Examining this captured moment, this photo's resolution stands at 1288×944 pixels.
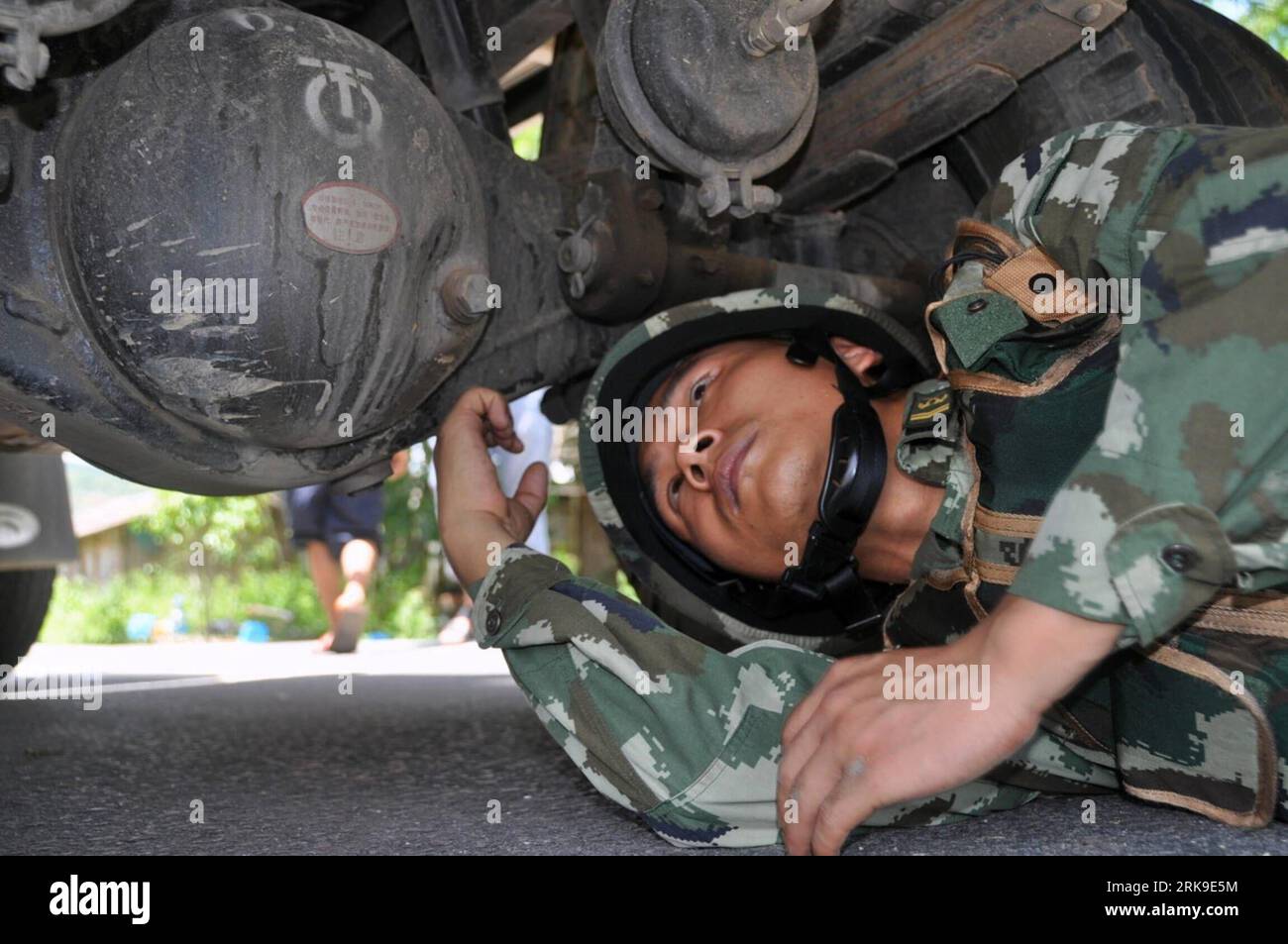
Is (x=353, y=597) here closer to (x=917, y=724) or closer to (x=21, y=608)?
(x=21, y=608)

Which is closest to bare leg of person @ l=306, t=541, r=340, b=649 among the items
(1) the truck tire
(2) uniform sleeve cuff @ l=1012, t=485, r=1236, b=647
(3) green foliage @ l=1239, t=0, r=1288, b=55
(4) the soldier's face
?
(1) the truck tire

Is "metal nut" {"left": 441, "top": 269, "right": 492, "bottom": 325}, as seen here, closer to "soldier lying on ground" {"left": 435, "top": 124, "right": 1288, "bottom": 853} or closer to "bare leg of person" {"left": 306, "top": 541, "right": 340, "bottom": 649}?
"soldier lying on ground" {"left": 435, "top": 124, "right": 1288, "bottom": 853}

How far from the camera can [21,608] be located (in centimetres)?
230

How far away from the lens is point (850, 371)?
1411mm

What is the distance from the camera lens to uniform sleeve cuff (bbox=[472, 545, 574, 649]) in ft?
3.83

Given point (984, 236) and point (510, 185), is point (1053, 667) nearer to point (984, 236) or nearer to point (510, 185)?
point (984, 236)

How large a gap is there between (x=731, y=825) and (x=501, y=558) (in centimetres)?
37

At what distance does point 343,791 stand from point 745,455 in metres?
0.58

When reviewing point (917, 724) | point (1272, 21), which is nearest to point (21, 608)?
point (917, 724)

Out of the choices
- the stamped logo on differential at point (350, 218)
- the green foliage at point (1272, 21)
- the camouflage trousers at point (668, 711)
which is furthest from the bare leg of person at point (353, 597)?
the green foliage at point (1272, 21)

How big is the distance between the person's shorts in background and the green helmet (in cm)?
244

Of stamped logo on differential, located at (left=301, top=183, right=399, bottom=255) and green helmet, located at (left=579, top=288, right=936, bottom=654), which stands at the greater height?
stamped logo on differential, located at (left=301, top=183, right=399, bottom=255)

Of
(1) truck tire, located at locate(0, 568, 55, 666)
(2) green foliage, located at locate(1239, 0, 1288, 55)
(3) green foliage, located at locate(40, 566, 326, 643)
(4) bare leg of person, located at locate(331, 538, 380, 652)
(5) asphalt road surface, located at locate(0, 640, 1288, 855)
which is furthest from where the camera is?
(3) green foliage, located at locate(40, 566, 326, 643)

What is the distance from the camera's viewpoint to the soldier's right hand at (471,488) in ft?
4.20
